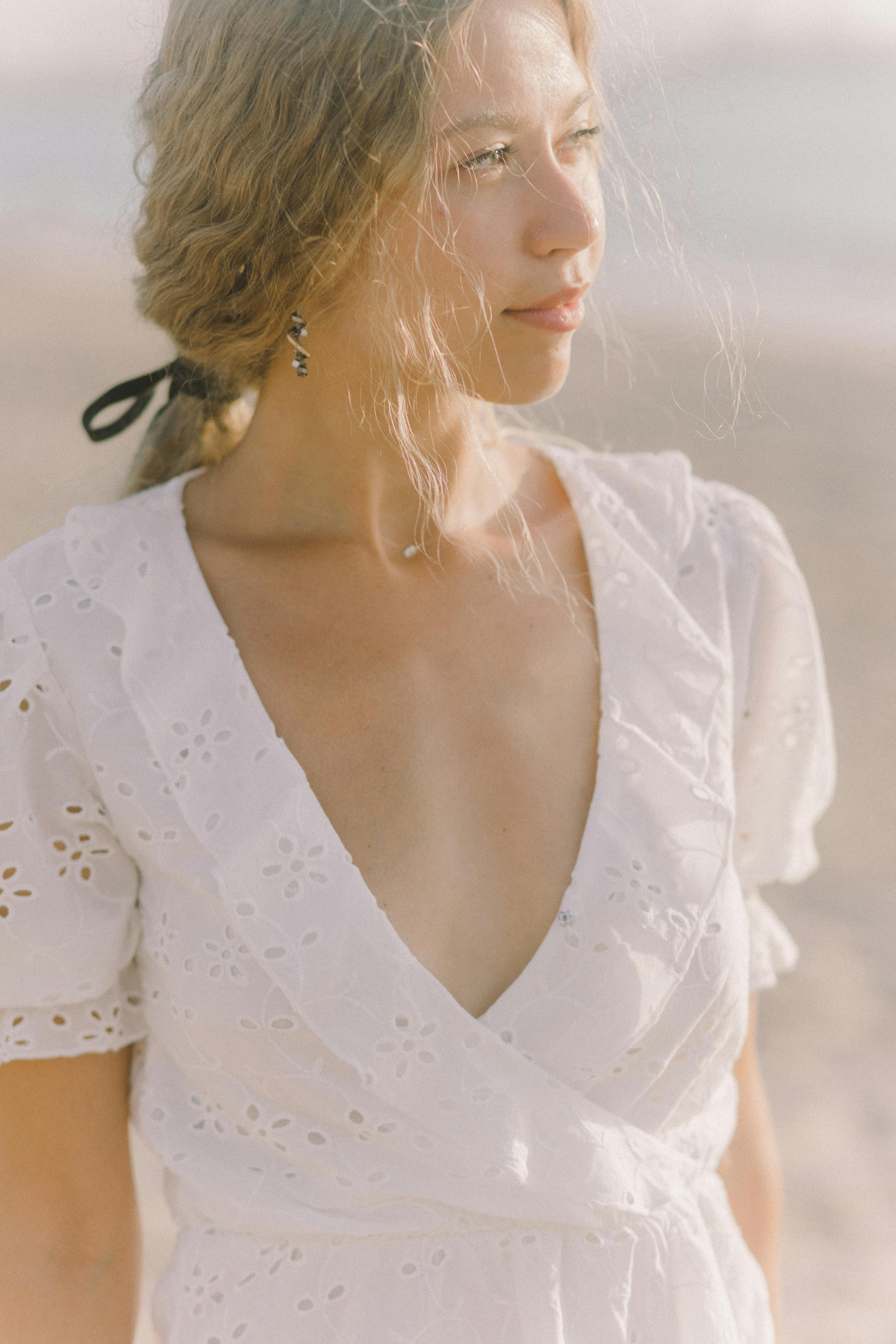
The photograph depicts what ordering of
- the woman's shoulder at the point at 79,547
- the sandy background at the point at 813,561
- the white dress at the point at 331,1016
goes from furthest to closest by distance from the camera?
1. the sandy background at the point at 813,561
2. the woman's shoulder at the point at 79,547
3. the white dress at the point at 331,1016

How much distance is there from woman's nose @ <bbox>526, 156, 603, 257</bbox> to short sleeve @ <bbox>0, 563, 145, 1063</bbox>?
2.05 feet

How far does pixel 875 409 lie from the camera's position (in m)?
9.25

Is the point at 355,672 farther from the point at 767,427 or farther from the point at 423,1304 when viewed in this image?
the point at 767,427

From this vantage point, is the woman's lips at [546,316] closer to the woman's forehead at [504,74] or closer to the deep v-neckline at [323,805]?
the woman's forehead at [504,74]

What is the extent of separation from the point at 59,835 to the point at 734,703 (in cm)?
75

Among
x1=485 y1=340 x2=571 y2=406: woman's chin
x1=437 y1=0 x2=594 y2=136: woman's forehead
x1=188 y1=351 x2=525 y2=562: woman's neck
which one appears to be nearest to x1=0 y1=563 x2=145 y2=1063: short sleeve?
x1=188 y1=351 x2=525 y2=562: woman's neck

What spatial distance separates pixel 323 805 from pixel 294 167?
2.06ft

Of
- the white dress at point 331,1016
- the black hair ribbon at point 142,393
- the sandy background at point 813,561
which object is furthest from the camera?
the sandy background at point 813,561

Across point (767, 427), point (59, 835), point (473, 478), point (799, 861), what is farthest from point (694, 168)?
point (767, 427)

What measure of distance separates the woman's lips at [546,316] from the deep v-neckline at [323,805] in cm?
29


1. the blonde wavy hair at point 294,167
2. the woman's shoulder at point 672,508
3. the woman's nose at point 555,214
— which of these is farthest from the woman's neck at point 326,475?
the woman's nose at point 555,214

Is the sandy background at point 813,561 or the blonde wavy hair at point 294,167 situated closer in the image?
the blonde wavy hair at point 294,167

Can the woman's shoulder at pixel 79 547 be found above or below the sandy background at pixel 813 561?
above

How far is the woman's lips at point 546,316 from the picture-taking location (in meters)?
1.25
